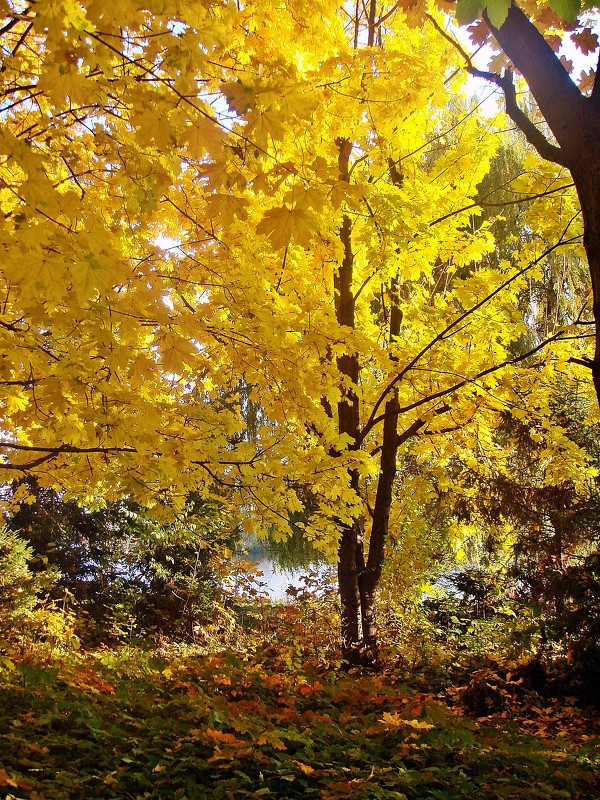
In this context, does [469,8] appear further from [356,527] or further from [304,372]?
[356,527]

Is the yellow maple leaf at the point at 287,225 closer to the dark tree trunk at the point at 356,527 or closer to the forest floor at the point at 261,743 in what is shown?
the forest floor at the point at 261,743

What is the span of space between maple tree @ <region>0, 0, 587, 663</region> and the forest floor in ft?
3.86

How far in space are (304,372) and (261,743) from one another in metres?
2.17

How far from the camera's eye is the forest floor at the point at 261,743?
269 cm

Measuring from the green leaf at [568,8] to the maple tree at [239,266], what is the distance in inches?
29.0

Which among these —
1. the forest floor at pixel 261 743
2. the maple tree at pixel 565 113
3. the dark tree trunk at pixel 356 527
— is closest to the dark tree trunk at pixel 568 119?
the maple tree at pixel 565 113

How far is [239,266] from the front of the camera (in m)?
A: 3.91

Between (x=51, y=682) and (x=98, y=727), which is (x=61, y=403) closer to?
(x=98, y=727)

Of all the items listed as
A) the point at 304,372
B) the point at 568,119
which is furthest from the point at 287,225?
the point at 304,372

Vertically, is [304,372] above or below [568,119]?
above

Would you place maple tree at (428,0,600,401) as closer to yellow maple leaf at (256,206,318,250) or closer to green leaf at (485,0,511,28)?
green leaf at (485,0,511,28)

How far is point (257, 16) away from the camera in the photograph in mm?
3459

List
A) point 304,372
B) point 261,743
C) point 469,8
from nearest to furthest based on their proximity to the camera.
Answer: point 469,8 < point 261,743 < point 304,372

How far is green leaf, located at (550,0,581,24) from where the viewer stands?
1576mm
